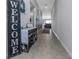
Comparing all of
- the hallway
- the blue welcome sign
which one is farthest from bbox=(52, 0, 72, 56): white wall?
the blue welcome sign

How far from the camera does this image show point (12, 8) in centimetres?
378

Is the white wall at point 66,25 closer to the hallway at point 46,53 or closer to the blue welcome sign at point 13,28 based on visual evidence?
the hallway at point 46,53

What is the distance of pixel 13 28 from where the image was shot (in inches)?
153

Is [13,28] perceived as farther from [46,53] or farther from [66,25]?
[66,25]

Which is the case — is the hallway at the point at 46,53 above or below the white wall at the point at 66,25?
below

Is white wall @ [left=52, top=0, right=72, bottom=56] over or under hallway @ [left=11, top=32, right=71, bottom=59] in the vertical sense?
over

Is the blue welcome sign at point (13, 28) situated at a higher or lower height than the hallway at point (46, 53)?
higher

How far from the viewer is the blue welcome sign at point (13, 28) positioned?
3.72 m

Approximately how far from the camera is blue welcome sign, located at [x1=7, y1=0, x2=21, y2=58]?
372 centimetres

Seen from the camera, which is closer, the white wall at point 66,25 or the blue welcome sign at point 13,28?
the blue welcome sign at point 13,28

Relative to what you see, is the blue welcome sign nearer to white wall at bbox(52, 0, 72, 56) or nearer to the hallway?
the hallway

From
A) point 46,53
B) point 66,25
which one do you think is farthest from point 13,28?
point 66,25

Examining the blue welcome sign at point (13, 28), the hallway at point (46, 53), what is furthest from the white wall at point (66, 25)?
the blue welcome sign at point (13, 28)
